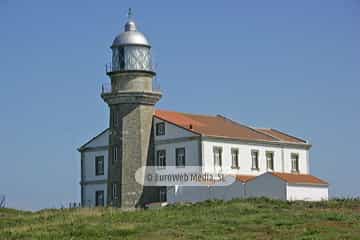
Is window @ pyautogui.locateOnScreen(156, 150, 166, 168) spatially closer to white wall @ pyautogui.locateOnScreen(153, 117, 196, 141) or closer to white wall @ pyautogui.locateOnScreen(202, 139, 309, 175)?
white wall @ pyautogui.locateOnScreen(153, 117, 196, 141)

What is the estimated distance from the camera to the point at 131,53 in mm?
47125

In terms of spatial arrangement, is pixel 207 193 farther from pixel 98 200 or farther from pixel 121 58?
pixel 121 58

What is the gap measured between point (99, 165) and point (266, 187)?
11676 mm

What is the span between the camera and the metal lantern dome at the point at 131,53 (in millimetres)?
47156

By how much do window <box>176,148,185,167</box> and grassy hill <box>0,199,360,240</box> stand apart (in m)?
13.1

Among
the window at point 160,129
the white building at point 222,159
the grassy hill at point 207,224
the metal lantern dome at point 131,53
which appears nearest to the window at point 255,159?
the white building at point 222,159

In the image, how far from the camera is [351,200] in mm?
36406

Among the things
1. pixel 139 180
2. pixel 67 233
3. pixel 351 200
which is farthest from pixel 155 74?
pixel 67 233

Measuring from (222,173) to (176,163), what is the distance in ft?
8.58

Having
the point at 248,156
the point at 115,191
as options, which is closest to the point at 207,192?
the point at 248,156

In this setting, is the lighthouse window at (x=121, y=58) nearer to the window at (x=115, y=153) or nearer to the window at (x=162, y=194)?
the window at (x=115, y=153)

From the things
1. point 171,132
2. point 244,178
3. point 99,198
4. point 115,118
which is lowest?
point 99,198

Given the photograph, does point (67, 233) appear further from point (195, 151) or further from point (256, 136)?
point (256, 136)

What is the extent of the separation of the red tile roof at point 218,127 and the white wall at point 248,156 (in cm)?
44
